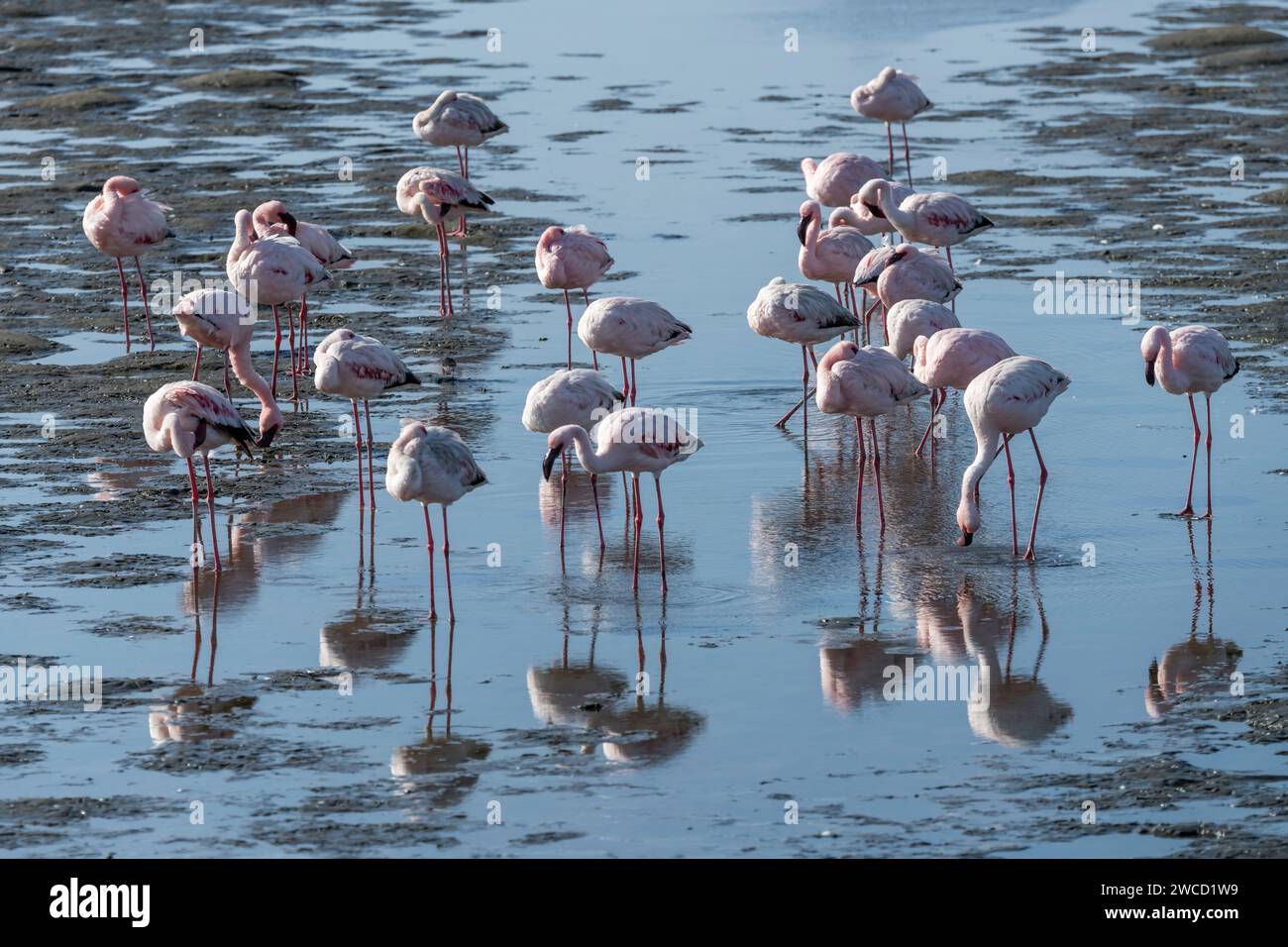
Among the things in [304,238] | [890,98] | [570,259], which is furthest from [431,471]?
[890,98]

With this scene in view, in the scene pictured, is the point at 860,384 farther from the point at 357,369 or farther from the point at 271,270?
the point at 271,270

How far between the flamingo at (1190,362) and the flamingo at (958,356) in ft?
2.89

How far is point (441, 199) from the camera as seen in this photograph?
1847 cm

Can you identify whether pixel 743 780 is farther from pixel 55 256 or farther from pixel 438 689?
pixel 55 256

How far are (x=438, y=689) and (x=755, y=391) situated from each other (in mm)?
6365

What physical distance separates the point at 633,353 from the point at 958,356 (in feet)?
7.85

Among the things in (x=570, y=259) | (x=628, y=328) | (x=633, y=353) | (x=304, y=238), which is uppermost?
(x=304, y=238)

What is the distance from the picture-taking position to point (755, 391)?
1566 centimetres

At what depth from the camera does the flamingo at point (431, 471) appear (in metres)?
10.8

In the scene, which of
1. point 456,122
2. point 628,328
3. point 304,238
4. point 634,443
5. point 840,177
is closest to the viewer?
point 634,443

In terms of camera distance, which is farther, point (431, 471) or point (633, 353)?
point (633, 353)

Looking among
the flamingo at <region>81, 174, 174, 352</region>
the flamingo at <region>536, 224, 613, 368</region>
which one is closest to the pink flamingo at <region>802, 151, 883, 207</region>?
the flamingo at <region>536, 224, 613, 368</region>

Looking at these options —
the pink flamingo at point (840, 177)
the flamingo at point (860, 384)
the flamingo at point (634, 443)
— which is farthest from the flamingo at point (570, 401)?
the pink flamingo at point (840, 177)

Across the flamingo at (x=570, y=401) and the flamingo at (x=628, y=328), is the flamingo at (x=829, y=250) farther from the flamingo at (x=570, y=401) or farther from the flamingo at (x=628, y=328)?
the flamingo at (x=570, y=401)
